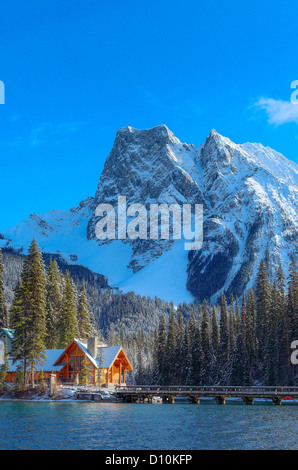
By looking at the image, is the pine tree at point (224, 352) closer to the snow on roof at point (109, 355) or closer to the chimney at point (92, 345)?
the snow on roof at point (109, 355)

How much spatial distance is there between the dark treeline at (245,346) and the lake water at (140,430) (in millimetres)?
35023

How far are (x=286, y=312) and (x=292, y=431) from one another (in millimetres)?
47508

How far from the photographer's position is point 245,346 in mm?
99000

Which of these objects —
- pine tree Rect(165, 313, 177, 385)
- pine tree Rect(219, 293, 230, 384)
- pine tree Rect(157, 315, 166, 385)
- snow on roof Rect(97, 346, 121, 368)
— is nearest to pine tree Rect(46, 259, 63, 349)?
snow on roof Rect(97, 346, 121, 368)

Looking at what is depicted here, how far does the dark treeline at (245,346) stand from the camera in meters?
86.3

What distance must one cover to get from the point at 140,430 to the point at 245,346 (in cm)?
6375

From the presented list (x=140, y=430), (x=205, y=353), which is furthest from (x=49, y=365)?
(x=140, y=430)

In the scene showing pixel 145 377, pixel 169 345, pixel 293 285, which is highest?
pixel 293 285

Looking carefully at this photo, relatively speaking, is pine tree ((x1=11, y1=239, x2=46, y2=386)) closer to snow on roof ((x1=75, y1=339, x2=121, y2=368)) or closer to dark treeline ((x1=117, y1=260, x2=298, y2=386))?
snow on roof ((x1=75, y1=339, x2=121, y2=368))

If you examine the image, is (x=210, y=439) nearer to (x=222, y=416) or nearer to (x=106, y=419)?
(x=106, y=419)

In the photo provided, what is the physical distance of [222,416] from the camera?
49750 mm

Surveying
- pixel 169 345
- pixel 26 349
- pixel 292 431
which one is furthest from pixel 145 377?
pixel 292 431

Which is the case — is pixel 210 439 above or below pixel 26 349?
below

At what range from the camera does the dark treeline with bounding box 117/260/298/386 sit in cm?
8631
